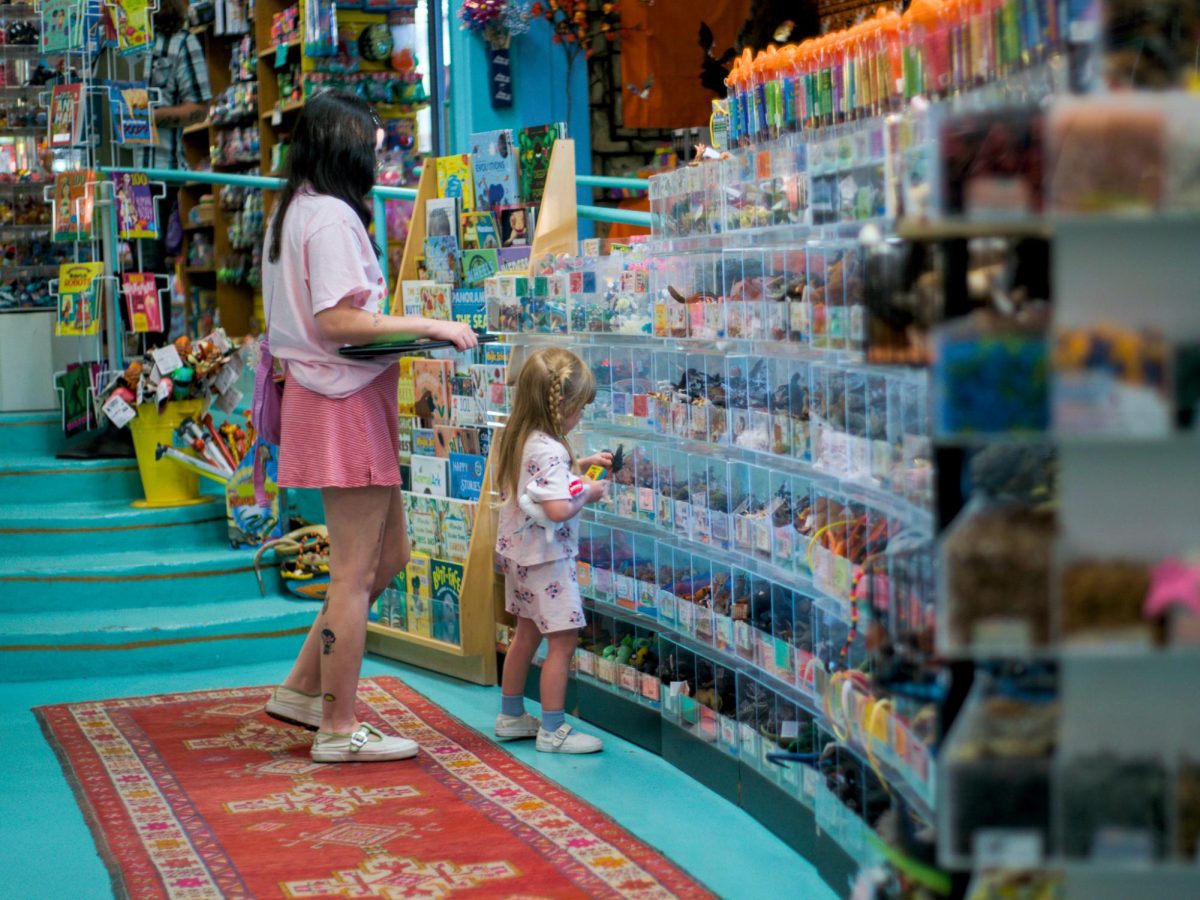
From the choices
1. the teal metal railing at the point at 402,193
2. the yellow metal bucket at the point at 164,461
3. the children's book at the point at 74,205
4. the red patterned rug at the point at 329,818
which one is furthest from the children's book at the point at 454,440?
the children's book at the point at 74,205

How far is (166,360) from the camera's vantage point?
691 centimetres

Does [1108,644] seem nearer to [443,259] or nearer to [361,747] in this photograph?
[361,747]

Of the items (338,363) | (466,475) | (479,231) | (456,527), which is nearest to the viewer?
(338,363)

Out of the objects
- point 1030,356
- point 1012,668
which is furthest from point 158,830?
point 1030,356

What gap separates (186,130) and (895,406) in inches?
381

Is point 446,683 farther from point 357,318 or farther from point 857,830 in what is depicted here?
point 857,830

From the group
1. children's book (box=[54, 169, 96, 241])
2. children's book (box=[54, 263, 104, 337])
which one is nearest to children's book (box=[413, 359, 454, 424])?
children's book (box=[54, 263, 104, 337])

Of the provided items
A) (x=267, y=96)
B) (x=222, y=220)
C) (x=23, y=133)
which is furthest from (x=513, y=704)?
(x=222, y=220)

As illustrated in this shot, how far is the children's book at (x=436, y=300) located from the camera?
5.62m

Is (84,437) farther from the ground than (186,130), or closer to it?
closer to it

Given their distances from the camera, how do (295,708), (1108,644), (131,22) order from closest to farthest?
(1108,644) < (295,708) < (131,22)

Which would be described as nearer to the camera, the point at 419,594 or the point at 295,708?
the point at 295,708

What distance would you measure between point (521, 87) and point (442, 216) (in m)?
2.88

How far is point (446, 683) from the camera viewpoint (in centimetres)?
542
